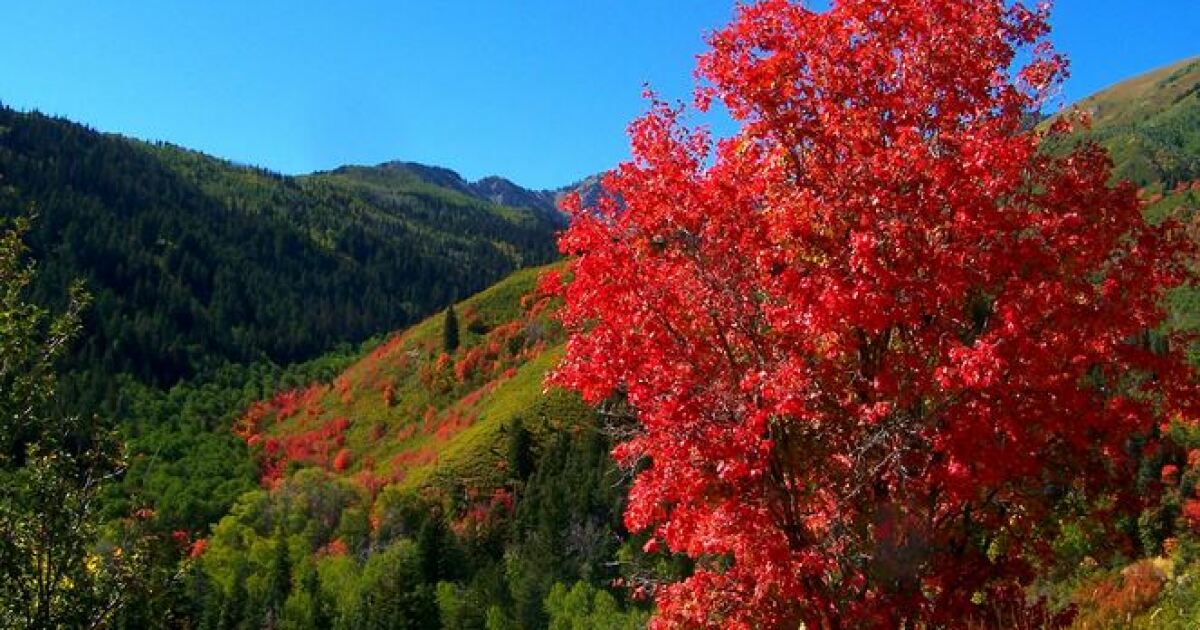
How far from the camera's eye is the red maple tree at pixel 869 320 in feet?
32.3

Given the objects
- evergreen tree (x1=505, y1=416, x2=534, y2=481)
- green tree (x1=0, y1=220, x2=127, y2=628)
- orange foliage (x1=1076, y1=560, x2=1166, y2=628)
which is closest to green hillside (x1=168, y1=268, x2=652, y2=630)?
evergreen tree (x1=505, y1=416, x2=534, y2=481)

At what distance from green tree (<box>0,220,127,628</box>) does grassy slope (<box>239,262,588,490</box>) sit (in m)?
76.1

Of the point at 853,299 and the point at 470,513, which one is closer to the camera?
the point at 853,299

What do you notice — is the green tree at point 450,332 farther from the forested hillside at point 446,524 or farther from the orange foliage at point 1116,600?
the orange foliage at point 1116,600

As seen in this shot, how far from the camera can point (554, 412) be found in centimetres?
9556

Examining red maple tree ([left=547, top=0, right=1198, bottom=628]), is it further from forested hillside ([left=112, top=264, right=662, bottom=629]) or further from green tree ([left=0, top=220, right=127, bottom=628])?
forested hillside ([left=112, top=264, right=662, bottom=629])

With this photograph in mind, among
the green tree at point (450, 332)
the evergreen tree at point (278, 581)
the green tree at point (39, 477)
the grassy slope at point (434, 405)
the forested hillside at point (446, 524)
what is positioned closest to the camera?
the green tree at point (39, 477)

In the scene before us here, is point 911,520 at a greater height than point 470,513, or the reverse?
point 911,520

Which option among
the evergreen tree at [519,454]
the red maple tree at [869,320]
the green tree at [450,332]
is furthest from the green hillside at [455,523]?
the red maple tree at [869,320]

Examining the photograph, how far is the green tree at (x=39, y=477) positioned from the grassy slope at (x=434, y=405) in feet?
250

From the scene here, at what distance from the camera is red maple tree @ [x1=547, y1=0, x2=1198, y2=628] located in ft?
32.3

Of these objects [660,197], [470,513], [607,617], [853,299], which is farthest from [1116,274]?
[470,513]

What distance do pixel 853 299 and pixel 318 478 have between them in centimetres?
9593

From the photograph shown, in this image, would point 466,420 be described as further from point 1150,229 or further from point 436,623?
point 1150,229
